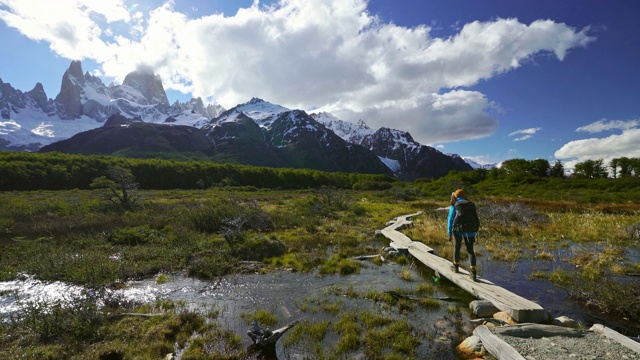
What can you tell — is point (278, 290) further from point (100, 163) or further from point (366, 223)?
point (100, 163)

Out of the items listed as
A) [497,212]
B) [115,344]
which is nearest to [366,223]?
[497,212]

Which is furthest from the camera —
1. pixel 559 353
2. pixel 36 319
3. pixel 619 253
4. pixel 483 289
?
pixel 619 253

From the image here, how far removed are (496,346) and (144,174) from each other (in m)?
101

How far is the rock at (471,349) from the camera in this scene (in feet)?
22.9

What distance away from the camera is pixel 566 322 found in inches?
314

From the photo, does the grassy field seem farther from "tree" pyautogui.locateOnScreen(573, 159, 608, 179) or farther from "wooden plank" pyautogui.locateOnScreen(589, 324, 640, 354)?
"tree" pyautogui.locateOnScreen(573, 159, 608, 179)

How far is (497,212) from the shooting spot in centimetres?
2727

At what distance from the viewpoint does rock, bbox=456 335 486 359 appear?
697cm

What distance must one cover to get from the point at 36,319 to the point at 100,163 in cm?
9358

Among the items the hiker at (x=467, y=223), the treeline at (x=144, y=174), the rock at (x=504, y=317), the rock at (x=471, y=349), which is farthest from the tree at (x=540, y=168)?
the rock at (x=471, y=349)

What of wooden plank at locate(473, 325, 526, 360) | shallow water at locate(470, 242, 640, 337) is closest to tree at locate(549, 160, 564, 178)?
shallow water at locate(470, 242, 640, 337)

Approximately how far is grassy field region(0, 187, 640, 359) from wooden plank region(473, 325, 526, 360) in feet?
5.21

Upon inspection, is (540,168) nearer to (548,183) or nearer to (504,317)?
(548,183)

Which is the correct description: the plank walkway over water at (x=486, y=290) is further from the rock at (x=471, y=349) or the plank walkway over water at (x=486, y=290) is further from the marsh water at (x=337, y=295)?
the rock at (x=471, y=349)
